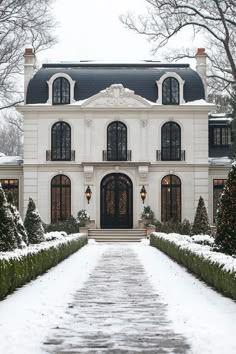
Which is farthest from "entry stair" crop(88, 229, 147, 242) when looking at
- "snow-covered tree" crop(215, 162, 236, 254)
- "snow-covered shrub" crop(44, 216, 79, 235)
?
"snow-covered tree" crop(215, 162, 236, 254)

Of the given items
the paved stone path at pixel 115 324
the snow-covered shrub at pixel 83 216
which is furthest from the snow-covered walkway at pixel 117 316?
the snow-covered shrub at pixel 83 216

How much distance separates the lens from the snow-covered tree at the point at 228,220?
15.7 meters

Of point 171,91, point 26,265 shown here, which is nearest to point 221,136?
point 171,91

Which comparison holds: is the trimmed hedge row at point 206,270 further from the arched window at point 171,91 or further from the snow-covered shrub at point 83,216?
the arched window at point 171,91

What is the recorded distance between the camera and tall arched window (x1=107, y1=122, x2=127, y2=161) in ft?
124

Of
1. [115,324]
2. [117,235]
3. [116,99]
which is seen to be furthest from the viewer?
[116,99]

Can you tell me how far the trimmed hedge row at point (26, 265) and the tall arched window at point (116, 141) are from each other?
1789 cm

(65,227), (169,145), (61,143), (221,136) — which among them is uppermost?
(221,136)

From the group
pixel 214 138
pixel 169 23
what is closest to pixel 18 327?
pixel 169 23

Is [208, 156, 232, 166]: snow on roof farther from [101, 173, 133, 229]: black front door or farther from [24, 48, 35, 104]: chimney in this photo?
[24, 48, 35, 104]: chimney

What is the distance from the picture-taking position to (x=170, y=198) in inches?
1489

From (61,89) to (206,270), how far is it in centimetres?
2653

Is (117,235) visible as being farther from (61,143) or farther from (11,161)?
(11,161)

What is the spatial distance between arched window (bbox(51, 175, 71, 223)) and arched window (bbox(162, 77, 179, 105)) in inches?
298
